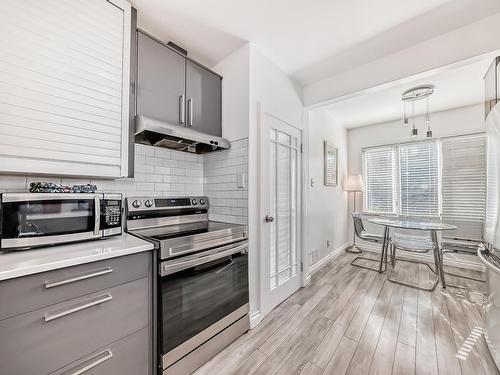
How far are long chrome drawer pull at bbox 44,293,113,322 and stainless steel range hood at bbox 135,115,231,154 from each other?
1.01m

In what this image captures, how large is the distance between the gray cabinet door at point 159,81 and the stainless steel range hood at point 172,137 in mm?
140

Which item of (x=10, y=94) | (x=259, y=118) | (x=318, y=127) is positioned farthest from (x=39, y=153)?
(x=318, y=127)

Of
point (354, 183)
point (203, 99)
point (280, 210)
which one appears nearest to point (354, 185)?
point (354, 183)

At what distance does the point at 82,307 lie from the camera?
3.10 ft

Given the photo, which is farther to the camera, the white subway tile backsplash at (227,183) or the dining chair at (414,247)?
the dining chair at (414,247)

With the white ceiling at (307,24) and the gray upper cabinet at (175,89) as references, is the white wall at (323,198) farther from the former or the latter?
the gray upper cabinet at (175,89)

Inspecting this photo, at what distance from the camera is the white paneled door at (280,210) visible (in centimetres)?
198

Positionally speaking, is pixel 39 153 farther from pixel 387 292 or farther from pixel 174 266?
pixel 387 292

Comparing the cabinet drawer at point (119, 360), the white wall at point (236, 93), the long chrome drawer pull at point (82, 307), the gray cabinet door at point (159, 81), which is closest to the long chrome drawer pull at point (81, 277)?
the long chrome drawer pull at point (82, 307)

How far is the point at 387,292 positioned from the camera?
95.7 inches

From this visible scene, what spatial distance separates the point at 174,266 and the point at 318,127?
9.74ft

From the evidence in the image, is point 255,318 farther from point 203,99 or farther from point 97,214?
point 203,99

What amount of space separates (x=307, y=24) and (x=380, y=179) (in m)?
3.28

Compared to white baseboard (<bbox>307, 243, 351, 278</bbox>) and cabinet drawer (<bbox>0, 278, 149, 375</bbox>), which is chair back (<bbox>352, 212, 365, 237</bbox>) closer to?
white baseboard (<bbox>307, 243, 351, 278</bbox>)
